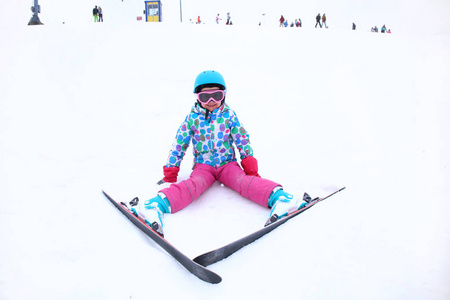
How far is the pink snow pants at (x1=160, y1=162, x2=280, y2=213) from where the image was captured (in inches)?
81.2

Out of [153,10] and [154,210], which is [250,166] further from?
[153,10]

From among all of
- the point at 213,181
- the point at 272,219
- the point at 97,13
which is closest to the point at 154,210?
the point at 213,181

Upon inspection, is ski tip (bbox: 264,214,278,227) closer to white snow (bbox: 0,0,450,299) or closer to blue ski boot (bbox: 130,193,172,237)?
white snow (bbox: 0,0,450,299)

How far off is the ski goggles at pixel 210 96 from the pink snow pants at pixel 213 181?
618 mm

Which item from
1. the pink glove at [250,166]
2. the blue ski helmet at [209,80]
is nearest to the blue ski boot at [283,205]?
the pink glove at [250,166]

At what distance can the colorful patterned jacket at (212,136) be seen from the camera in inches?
95.1

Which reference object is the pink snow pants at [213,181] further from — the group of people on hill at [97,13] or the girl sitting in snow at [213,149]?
the group of people on hill at [97,13]

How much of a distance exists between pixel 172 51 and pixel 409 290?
23.8ft

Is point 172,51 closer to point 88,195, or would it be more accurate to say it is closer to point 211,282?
point 88,195

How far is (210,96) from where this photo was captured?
2314 mm

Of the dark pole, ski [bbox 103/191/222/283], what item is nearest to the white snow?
ski [bbox 103/191/222/283]

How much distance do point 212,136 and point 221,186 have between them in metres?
0.52

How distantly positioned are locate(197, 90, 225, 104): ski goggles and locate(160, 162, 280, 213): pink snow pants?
62cm

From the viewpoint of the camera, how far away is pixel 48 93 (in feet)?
14.9
